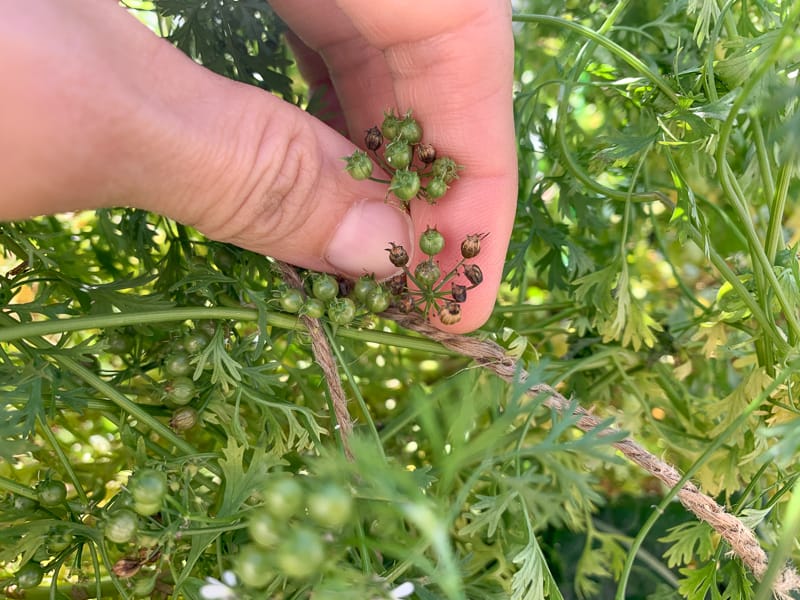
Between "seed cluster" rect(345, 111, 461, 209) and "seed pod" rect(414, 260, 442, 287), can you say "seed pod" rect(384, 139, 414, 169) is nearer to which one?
"seed cluster" rect(345, 111, 461, 209)

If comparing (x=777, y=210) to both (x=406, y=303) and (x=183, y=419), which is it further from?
(x=183, y=419)

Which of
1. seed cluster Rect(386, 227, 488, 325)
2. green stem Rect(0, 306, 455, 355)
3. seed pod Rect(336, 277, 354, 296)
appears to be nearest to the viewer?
green stem Rect(0, 306, 455, 355)

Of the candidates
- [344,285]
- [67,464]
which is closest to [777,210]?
[344,285]

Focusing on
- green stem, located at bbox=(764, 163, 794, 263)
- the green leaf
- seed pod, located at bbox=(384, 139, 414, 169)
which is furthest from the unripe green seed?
the green leaf

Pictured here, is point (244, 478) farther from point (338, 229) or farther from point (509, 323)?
point (509, 323)

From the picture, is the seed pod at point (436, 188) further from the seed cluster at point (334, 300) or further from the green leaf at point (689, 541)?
the green leaf at point (689, 541)

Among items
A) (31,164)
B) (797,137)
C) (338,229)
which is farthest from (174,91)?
(797,137)

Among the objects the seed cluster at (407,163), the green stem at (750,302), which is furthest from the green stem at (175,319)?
the green stem at (750,302)
